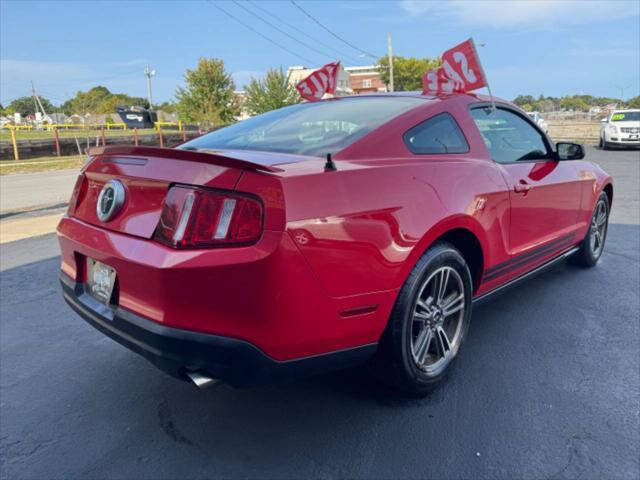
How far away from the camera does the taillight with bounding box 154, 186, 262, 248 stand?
1979 mm

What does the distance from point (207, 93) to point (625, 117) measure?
30495 mm

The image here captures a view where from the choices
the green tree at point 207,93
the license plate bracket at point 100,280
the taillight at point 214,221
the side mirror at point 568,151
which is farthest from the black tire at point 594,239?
the green tree at point 207,93

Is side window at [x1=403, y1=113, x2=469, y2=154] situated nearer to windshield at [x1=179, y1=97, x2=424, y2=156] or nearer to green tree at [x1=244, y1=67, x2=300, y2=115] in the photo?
windshield at [x1=179, y1=97, x2=424, y2=156]

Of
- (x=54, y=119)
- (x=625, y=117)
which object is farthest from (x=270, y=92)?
(x=54, y=119)

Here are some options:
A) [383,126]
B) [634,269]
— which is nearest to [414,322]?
[383,126]

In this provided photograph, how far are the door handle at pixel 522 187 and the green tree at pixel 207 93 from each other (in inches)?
1557

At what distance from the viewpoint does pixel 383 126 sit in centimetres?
267

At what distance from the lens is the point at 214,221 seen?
1996mm

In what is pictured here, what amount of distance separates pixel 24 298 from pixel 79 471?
8.92ft

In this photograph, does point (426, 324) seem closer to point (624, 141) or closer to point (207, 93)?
point (624, 141)

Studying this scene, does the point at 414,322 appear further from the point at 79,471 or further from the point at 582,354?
the point at 79,471

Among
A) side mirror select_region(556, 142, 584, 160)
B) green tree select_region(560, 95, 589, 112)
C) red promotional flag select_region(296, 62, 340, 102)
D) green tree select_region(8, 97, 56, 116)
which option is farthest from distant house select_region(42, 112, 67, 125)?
green tree select_region(560, 95, 589, 112)

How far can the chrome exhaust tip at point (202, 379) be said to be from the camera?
2053 mm

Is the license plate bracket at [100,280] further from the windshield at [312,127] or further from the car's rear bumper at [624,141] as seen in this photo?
the car's rear bumper at [624,141]
